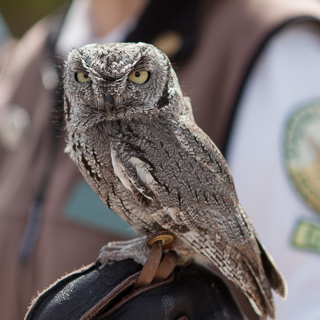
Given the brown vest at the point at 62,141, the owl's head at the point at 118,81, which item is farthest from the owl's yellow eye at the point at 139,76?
the brown vest at the point at 62,141

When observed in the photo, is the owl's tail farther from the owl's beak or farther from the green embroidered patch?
the owl's beak

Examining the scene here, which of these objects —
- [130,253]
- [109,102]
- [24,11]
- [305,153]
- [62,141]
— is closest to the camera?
[109,102]

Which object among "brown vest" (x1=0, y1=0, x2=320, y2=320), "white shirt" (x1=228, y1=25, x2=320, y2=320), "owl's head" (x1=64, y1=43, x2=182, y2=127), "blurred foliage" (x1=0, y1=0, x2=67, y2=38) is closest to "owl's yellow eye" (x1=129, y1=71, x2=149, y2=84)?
"owl's head" (x1=64, y1=43, x2=182, y2=127)

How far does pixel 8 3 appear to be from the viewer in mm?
5332

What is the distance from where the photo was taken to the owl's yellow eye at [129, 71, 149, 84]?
2.69ft

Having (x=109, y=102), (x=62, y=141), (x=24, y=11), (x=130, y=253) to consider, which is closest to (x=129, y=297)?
(x=130, y=253)

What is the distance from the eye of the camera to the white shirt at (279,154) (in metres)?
1.16

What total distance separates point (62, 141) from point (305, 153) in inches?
36.1

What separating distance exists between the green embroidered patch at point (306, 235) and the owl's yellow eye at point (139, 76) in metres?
0.65

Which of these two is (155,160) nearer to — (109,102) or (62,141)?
(109,102)

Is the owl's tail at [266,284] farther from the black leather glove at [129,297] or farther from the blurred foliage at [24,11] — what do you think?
the blurred foliage at [24,11]

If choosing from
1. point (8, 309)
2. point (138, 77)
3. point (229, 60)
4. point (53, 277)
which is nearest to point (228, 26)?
point (229, 60)

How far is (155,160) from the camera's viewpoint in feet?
2.72

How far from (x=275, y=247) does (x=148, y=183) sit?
56 centimetres
